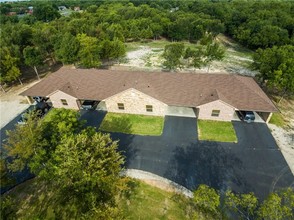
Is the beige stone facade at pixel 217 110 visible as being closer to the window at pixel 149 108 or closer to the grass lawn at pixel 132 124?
the grass lawn at pixel 132 124

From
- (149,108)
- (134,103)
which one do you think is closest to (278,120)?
(149,108)

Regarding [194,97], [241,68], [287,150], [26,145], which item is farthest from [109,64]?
[287,150]

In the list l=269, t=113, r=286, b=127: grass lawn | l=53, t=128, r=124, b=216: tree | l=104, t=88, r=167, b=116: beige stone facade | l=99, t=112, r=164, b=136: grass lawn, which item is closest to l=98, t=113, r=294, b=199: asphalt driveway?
l=99, t=112, r=164, b=136: grass lawn

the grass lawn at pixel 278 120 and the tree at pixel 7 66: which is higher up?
the tree at pixel 7 66

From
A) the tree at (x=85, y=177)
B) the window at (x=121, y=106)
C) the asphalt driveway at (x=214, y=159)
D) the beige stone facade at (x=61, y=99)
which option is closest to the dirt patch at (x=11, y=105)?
the beige stone facade at (x=61, y=99)

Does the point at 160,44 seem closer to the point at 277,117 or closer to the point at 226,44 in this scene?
the point at 226,44
